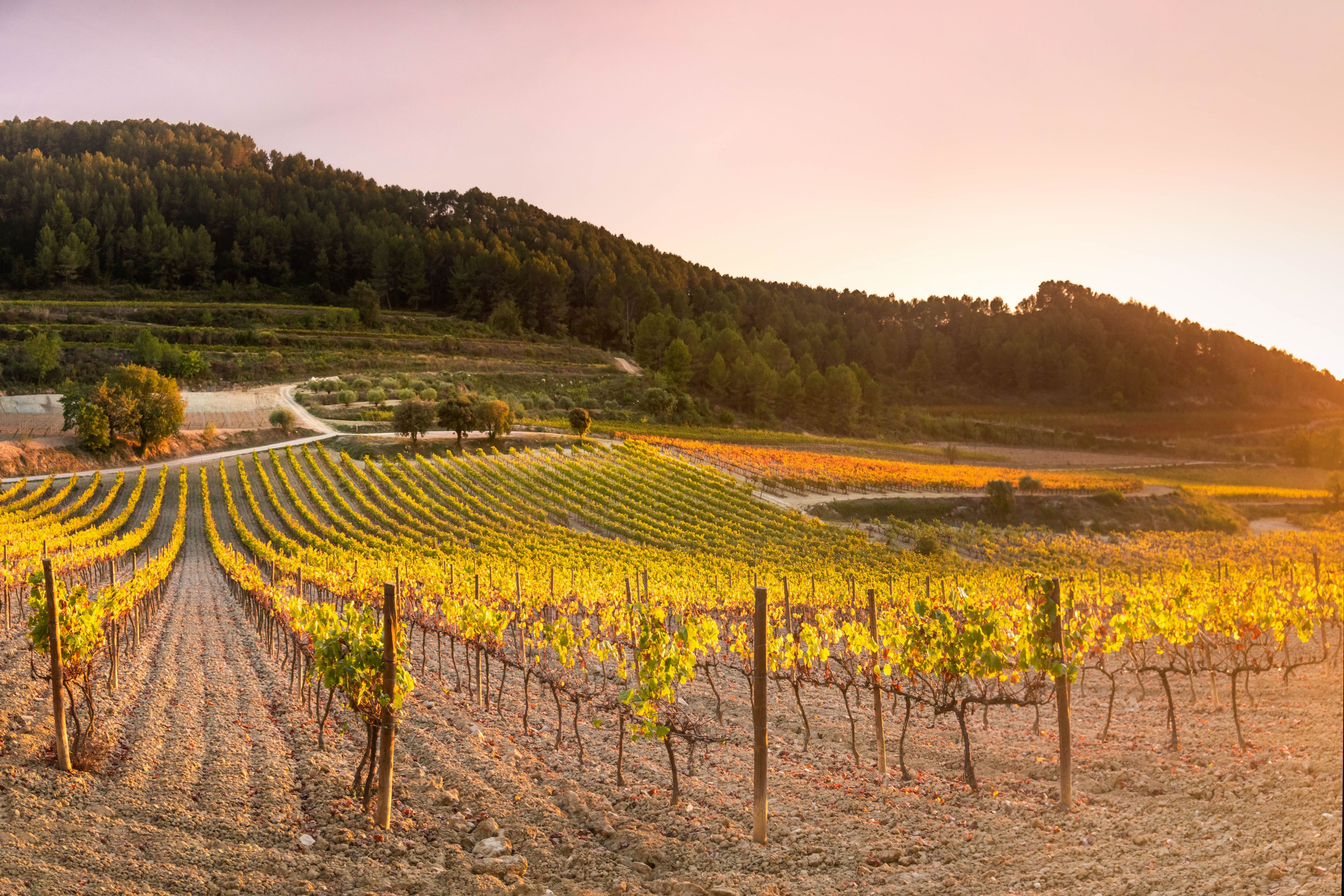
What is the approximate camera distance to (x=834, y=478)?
5222 centimetres

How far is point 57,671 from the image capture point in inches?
311

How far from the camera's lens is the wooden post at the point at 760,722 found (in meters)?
6.67

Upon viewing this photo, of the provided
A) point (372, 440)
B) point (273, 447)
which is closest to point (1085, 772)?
point (372, 440)

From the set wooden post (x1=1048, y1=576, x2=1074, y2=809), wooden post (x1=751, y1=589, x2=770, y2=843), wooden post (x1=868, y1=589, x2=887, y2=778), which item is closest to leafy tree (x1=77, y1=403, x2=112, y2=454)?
wooden post (x1=868, y1=589, x2=887, y2=778)

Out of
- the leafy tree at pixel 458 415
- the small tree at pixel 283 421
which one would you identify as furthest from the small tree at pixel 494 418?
the small tree at pixel 283 421

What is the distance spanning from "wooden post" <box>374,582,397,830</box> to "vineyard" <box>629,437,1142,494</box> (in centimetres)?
4355

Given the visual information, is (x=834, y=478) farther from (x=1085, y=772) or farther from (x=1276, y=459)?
(x=1276, y=459)

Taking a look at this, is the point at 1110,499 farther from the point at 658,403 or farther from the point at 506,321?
the point at 506,321

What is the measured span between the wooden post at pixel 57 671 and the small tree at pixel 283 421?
58811mm

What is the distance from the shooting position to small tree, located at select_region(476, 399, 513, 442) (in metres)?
55.8

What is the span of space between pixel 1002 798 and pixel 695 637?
140 inches

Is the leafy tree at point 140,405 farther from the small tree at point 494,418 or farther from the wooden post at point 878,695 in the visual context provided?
the wooden post at point 878,695

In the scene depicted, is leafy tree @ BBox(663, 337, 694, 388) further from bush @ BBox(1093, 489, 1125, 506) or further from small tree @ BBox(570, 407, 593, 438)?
bush @ BBox(1093, 489, 1125, 506)

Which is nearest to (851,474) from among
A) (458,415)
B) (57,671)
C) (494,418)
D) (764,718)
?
(494,418)
